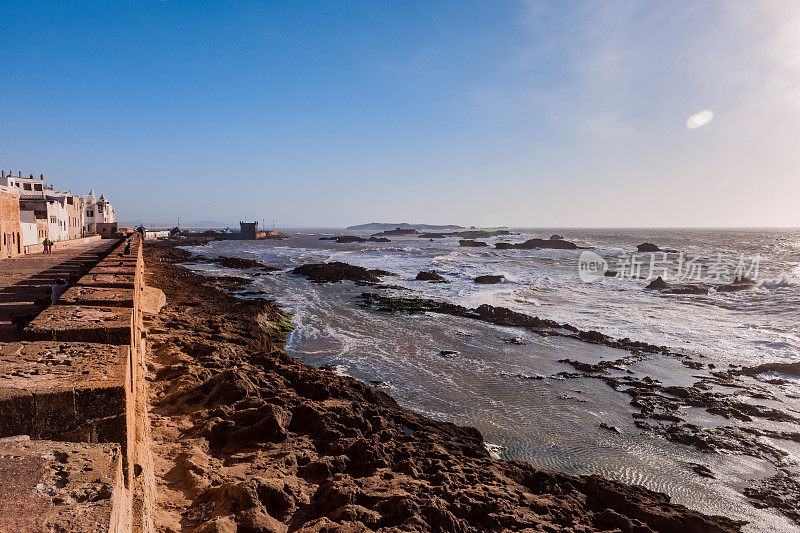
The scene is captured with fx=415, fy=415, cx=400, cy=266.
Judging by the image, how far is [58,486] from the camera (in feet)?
6.19

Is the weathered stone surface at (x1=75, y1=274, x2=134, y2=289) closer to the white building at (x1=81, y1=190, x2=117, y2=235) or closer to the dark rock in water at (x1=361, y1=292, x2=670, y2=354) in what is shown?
the dark rock in water at (x1=361, y1=292, x2=670, y2=354)

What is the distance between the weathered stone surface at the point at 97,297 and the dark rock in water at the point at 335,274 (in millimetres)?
23055

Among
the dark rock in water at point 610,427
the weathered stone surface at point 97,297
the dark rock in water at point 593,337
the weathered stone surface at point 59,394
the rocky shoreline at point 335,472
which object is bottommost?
the dark rock in water at point 610,427

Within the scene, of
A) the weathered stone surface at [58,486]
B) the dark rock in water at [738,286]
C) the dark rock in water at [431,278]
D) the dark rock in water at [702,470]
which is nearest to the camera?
the weathered stone surface at [58,486]

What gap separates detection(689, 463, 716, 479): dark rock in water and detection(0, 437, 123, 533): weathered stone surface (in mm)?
8299

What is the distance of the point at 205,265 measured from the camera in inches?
1495

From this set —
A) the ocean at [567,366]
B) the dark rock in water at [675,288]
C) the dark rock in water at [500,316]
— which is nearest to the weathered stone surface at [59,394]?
the ocean at [567,366]

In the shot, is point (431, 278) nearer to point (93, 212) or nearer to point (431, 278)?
point (431, 278)

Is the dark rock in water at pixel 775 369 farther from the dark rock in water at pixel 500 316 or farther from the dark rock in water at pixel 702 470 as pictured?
the dark rock in water at pixel 702 470

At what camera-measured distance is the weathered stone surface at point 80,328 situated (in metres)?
3.58

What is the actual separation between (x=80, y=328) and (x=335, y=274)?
1060 inches

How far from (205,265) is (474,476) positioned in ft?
123

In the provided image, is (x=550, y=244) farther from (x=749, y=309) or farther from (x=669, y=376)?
(x=669, y=376)

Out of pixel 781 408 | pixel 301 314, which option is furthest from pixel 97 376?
pixel 301 314
